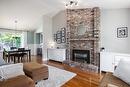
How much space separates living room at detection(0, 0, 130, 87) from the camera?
3.97 metres

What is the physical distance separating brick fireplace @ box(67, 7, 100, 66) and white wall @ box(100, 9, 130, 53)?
1.17ft

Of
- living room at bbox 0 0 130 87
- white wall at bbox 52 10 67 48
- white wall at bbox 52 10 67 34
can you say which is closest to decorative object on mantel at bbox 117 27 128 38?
living room at bbox 0 0 130 87

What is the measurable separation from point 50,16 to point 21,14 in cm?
195

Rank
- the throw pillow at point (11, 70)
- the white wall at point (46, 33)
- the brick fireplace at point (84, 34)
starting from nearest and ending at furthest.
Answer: the throw pillow at point (11, 70) → the brick fireplace at point (84, 34) → the white wall at point (46, 33)

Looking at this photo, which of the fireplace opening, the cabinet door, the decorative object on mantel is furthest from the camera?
the fireplace opening

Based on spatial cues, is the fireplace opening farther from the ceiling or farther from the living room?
the ceiling

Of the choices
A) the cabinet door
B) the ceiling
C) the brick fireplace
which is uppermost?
the ceiling

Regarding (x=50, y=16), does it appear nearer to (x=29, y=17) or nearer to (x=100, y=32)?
(x=29, y=17)

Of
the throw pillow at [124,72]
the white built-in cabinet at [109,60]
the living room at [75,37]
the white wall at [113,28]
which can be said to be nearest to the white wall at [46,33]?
the living room at [75,37]

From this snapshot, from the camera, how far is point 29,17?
725 cm

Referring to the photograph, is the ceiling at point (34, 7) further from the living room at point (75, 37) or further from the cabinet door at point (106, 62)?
the cabinet door at point (106, 62)

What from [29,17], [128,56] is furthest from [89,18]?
[29,17]

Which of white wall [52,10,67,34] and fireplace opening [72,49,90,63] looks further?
white wall [52,10,67,34]

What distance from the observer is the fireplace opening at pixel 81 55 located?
597 cm
